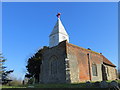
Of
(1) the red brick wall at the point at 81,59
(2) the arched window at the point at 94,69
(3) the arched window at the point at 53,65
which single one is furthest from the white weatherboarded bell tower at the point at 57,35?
(2) the arched window at the point at 94,69

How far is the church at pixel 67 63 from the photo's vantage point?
2272cm

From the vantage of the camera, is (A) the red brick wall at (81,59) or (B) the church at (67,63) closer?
(B) the church at (67,63)

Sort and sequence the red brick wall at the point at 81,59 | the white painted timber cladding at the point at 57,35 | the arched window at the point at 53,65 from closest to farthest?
the red brick wall at the point at 81,59 → the arched window at the point at 53,65 → the white painted timber cladding at the point at 57,35

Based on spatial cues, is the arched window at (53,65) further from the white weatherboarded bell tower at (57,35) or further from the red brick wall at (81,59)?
the white weatherboarded bell tower at (57,35)

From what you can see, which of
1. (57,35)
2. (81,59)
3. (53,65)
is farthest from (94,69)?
(57,35)

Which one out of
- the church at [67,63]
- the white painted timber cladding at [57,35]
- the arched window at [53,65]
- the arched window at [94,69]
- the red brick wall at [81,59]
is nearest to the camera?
the church at [67,63]

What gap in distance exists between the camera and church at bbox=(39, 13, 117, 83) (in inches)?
894

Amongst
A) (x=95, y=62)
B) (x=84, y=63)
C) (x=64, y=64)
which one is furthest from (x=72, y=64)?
(x=95, y=62)

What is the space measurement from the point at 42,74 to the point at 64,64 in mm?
6985

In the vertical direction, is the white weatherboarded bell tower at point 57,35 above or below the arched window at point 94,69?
above

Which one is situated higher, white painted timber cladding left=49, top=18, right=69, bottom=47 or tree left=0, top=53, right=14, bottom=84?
white painted timber cladding left=49, top=18, right=69, bottom=47

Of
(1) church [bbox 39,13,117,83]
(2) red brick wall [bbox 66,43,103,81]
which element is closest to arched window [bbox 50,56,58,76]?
(1) church [bbox 39,13,117,83]

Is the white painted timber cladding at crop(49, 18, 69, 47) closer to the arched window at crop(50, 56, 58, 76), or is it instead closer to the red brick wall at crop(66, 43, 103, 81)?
the arched window at crop(50, 56, 58, 76)

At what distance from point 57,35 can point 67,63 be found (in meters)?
8.13
